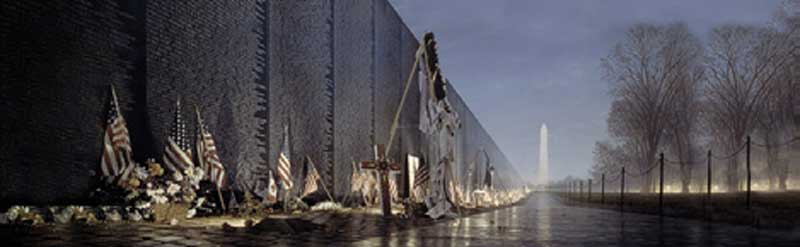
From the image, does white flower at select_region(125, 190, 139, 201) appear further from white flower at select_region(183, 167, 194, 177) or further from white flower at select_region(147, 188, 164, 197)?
white flower at select_region(183, 167, 194, 177)

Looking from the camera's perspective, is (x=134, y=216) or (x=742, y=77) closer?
(x=134, y=216)

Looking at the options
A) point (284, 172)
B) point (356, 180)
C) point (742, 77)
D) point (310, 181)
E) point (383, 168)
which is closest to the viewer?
point (383, 168)

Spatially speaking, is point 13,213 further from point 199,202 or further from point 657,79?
point 657,79

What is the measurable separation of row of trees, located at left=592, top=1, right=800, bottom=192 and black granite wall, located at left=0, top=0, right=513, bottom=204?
18542 mm

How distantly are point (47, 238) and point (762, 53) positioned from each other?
32935 millimetres

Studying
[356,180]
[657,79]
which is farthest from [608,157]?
[356,180]

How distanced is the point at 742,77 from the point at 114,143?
3109 cm

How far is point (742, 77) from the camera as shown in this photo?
33.2 m

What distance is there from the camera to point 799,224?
11.3 metres

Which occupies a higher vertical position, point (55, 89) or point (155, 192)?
point (55, 89)

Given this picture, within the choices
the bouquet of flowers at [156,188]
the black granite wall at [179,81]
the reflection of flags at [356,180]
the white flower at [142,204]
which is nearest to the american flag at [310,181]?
the black granite wall at [179,81]

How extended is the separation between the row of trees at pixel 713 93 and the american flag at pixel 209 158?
25.1 meters

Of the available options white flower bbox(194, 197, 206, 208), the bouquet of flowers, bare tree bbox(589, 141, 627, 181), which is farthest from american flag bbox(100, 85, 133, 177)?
bare tree bbox(589, 141, 627, 181)

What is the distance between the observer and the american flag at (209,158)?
11.4 meters
